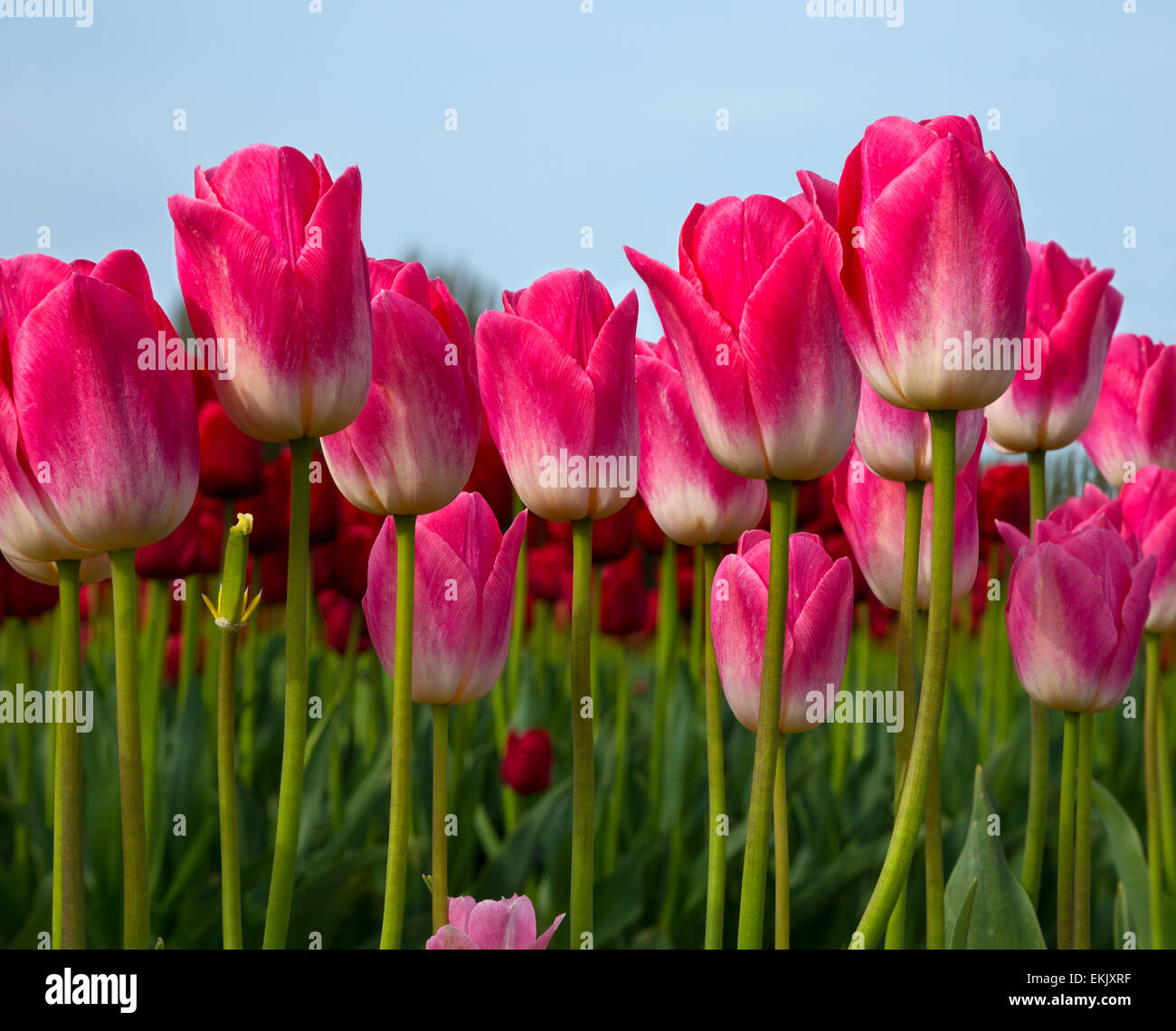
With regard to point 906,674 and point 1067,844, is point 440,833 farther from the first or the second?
point 1067,844

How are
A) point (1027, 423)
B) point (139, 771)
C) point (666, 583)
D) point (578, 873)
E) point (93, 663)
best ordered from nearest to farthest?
1. point (139, 771)
2. point (578, 873)
3. point (1027, 423)
4. point (666, 583)
5. point (93, 663)

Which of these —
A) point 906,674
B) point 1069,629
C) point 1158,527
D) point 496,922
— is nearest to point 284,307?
point 496,922

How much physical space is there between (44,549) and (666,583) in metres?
0.99

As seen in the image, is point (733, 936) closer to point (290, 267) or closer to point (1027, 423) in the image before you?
point (1027, 423)

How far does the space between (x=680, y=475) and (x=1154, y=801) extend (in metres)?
0.67

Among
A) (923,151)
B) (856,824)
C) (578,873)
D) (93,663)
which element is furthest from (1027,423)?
(93,663)

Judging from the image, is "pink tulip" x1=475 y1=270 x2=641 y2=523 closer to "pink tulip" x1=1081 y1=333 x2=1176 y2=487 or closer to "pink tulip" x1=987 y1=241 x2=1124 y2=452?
"pink tulip" x1=987 y1=241 x2=1124 y2=452

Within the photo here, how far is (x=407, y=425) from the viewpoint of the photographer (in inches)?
25.2

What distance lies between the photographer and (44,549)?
0.60 metres

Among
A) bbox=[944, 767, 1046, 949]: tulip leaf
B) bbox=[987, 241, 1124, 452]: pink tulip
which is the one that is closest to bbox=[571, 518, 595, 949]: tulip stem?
bbox=[944, 767, 1046, 949]: tulip leaf

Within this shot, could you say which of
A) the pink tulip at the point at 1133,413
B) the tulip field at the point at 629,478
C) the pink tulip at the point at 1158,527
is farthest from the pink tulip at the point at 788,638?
the pink tulip at the point at 1133,413

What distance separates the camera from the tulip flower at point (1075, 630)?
0.81m

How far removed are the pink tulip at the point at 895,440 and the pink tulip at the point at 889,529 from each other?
9 centimetres

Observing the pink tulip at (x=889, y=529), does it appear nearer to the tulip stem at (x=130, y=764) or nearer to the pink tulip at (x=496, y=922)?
the pink tulip at (x=496, y=922)
